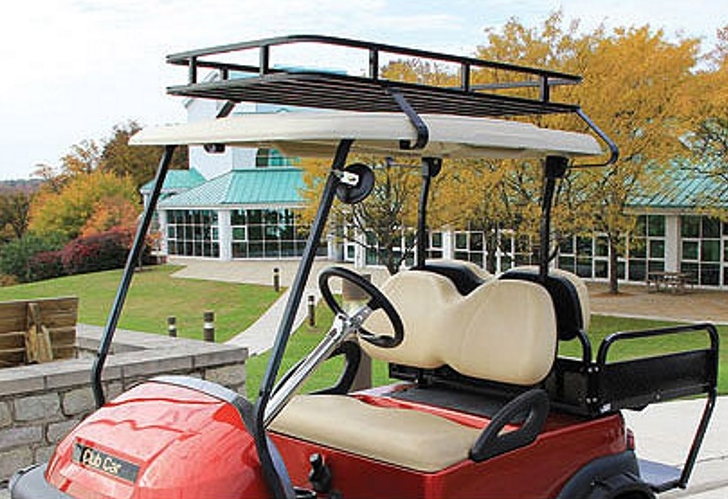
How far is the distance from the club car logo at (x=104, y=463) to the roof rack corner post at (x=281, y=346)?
416 millimetres

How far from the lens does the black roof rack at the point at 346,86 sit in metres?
3.35

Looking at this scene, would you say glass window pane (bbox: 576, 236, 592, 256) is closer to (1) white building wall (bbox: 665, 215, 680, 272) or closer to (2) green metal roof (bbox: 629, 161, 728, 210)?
(1) white building wall (bbox: 665, 215, 680, 272)

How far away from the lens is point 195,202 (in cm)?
3600

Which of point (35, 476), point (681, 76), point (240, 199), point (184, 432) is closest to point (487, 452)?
point (184, 432)

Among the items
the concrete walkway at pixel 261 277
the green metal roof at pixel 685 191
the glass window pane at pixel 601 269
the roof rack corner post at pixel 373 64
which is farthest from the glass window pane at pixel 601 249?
the roof rack corner post at pixel 373 64

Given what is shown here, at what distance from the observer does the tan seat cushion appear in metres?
3.45

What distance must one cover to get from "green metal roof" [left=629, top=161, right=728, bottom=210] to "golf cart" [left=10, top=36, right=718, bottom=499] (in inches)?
560

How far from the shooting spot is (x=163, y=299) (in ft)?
84.8

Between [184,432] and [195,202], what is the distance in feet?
110

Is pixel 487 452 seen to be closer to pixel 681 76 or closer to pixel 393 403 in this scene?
pixel 393 403

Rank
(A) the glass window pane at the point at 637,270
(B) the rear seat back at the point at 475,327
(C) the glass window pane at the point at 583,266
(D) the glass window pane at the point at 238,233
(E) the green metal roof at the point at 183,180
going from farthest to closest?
(E) the green metal roof at the point at 183,180 < (D) the glass window pane at the point at 238,233 < (C) the glass window pane at the point at 583,266 < (A) the glass window pane at the point at 637,270 < (B) the rear seat back at the point at 475,327

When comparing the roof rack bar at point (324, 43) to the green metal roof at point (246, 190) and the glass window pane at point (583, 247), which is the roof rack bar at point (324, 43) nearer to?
the glass window pane at point (583, 247)

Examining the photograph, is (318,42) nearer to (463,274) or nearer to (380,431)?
(380,431)

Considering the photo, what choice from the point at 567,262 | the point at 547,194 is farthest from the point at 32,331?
the point at 567,262
